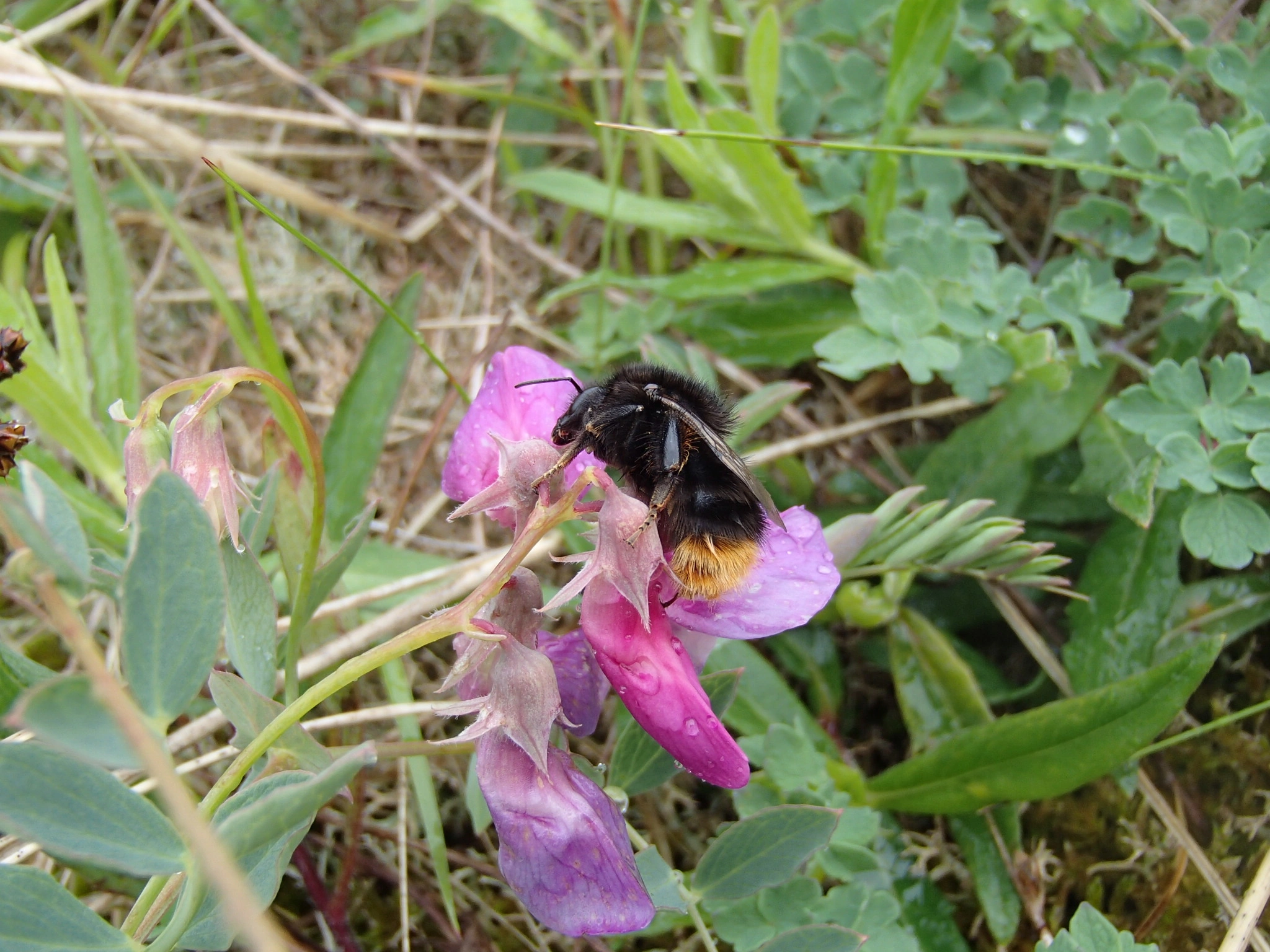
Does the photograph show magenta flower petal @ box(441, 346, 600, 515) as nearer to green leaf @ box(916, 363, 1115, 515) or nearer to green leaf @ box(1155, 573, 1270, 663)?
green leaf @ box(916, 363, 1115, 515)

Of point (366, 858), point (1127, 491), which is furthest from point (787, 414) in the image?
point (366, 858)

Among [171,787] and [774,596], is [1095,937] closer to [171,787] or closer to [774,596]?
[774,596]

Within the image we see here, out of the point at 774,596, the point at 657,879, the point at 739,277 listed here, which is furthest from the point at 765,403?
the point at 657,879

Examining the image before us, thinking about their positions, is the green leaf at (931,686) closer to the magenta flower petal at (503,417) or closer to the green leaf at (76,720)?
the magenta flower petal at (503,417)

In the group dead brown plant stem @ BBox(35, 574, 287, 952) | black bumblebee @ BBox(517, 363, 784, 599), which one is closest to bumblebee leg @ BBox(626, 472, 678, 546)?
black bumblebee @ BBox(517, 363, 784, 599)

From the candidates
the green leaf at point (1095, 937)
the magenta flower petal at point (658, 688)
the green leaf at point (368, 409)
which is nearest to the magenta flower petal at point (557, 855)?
the magenta flower petal at point (658, 688)

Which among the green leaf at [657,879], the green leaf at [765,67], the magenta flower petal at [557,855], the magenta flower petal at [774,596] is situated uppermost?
the green leaf at [765,67]
